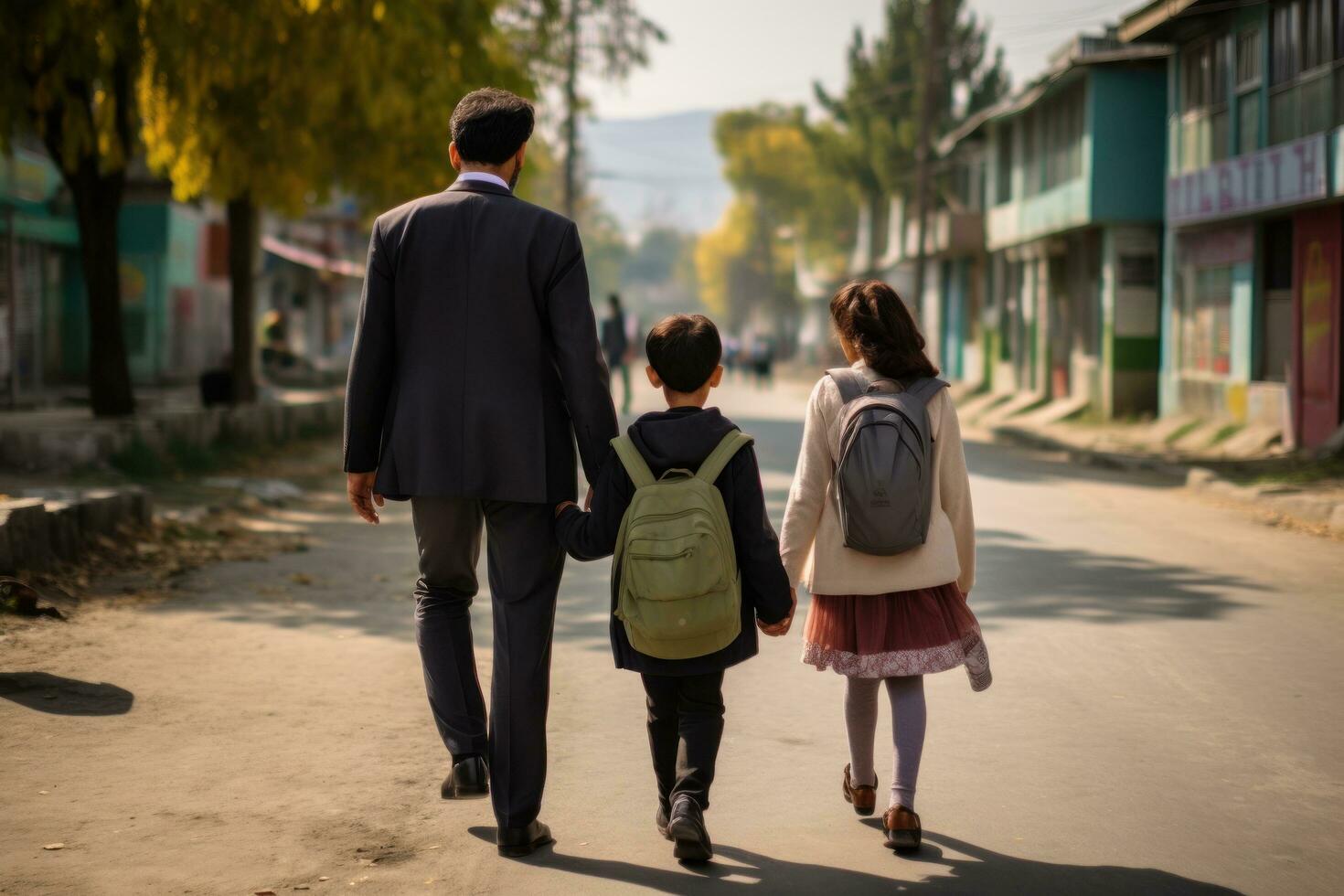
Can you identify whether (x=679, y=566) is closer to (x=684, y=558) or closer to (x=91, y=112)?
(x=684, y=558)

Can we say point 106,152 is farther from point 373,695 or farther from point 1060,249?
point 1060,249

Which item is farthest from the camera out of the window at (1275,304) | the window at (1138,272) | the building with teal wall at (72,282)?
the window at (1138,272)

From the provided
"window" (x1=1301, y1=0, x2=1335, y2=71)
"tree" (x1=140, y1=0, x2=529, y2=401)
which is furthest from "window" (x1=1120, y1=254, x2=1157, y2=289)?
"tree" (x1=140, y1=0, x2=529, y2=401)

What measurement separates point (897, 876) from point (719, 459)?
1.18 meters

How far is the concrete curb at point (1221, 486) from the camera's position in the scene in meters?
13.6

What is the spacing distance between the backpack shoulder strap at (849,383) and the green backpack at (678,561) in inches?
20.3

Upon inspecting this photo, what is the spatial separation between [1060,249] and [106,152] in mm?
22563

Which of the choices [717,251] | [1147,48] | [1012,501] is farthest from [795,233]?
[1012,501]

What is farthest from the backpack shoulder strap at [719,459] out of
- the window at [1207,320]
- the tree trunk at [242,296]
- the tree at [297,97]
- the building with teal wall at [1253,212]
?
the window at [1207,320]

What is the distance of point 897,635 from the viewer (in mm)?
4684

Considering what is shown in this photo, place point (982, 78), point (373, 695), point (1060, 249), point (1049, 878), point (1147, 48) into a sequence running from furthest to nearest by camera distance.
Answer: point (982, 78) < point (1060, 249) < point (1147, 48) < point (373, 695) < point (1049, 878)

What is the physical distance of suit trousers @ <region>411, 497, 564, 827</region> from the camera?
448cm

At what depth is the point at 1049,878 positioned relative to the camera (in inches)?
168

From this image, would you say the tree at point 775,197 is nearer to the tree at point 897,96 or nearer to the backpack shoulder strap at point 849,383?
the tree at point 897,96
